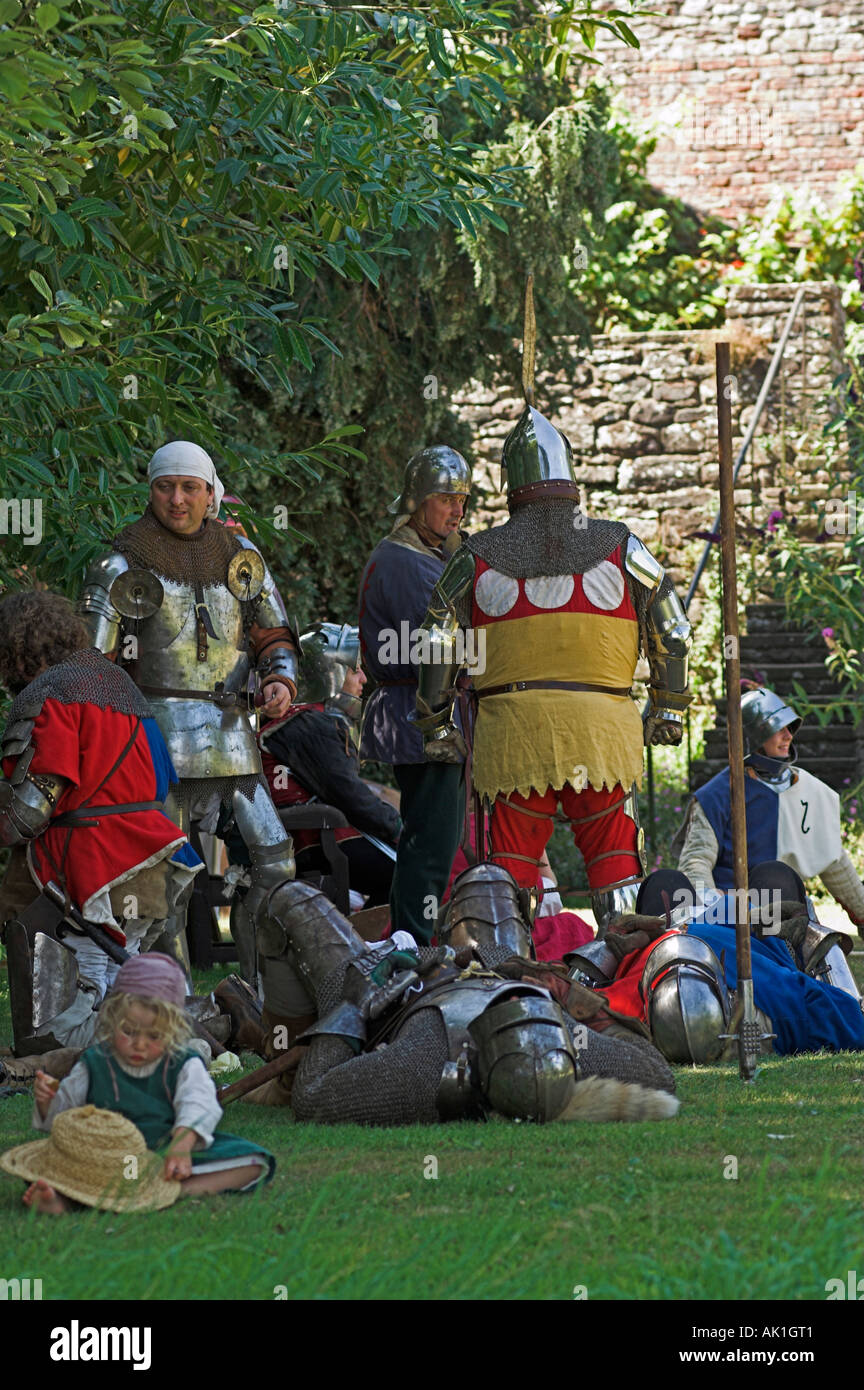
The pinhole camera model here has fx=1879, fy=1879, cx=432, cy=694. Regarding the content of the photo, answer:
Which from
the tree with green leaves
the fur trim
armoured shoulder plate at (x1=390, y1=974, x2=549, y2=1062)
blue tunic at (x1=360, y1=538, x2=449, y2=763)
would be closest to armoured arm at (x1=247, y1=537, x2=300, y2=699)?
blue tunic at (x1=360, y1=538, x2=449, y2=763)

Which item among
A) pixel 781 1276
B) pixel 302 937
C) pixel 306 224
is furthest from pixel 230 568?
pixel 781 1276

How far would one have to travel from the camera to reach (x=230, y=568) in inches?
236

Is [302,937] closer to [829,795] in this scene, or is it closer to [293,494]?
[829,795]

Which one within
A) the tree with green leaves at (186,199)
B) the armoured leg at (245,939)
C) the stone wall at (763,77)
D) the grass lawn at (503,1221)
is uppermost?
the stone wall at (763,77)

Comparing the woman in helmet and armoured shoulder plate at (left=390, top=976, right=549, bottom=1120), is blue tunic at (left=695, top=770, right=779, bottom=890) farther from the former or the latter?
armoured shoulder plate at (left=390, top=976, right=549, bottom=1120)

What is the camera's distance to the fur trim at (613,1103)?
3.96m

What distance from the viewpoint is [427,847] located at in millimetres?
6129

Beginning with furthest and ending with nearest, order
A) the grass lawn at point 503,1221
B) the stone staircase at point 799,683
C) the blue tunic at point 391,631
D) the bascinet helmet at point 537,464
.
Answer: the stone staircase at point 799,683 → the blue tunic at point 391,631 → the bascinet helmet at point 537,464 → the grass lawn at point 503,1221

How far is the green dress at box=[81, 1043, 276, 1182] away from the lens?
3.34 m

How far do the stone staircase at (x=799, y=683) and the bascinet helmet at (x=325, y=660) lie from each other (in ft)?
13.1

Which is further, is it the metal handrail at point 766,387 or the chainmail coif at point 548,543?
the metal handrail at point 766,387

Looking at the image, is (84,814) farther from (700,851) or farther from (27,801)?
(700,851)

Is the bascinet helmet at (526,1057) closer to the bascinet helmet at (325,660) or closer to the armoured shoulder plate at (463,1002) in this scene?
the armoured shoulder plate at (463,1002)

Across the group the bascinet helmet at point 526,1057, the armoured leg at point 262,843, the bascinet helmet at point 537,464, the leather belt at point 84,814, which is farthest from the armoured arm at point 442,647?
the bascinet helmet at point 526,1057
